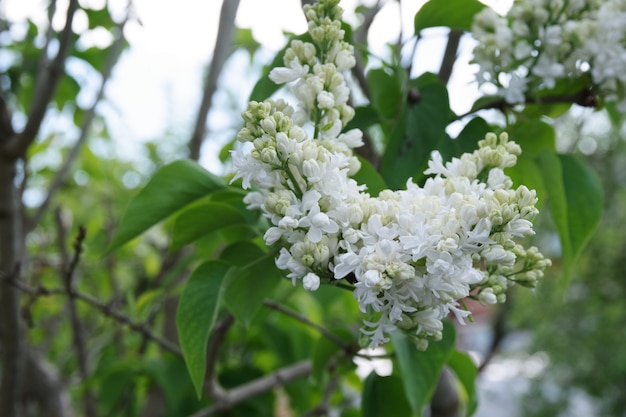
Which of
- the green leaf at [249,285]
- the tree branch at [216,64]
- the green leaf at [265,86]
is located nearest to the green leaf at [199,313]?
the green leaf at [249,285]

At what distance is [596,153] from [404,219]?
439 centimetres

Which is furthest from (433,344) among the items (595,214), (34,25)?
(34,25)

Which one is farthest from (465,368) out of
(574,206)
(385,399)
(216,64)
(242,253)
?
(216,64)

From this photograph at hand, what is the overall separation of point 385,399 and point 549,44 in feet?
1.14

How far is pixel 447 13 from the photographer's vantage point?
60 cm

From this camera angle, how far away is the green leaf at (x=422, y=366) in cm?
52

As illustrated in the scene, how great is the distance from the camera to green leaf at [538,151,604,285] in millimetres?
580

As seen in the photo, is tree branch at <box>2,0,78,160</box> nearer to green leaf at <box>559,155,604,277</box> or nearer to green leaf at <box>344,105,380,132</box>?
green leaf at <box>344,105,380,132</box>

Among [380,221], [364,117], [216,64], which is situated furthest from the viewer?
[216,64]

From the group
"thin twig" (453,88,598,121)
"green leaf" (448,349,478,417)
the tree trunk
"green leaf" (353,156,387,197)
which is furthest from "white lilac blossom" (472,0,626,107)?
the tree trunk

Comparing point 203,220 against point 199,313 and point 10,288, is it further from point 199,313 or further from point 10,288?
point 10,288

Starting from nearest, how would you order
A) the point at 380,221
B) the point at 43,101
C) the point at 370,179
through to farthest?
the point at 380,221
the point at 370,179
the point at 43,101

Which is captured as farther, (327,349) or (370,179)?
(327,349)

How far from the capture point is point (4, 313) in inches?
34.0
